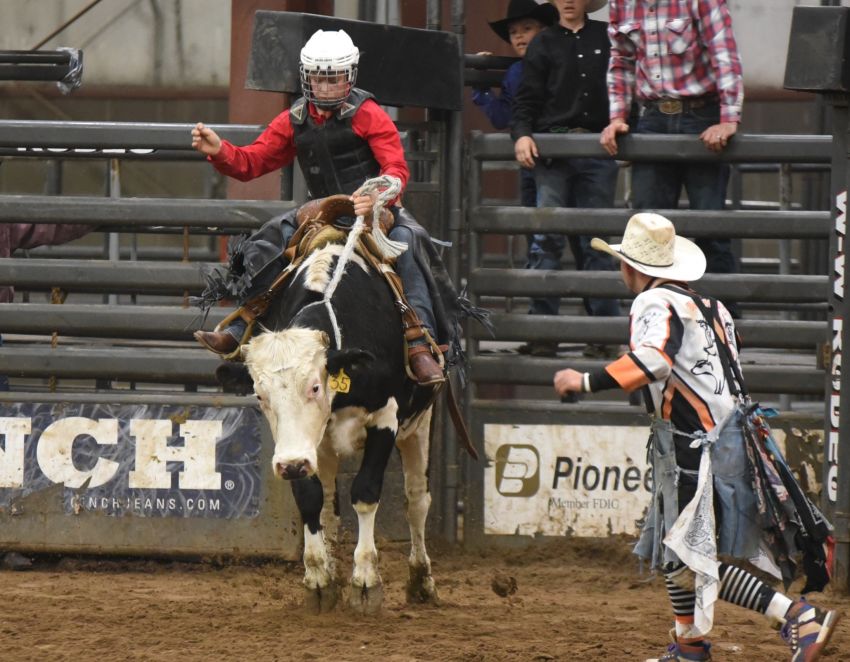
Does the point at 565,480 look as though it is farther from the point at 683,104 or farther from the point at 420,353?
the point at 683,104

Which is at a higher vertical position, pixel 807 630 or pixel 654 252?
pixel 654 252

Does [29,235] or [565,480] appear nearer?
[565,480]

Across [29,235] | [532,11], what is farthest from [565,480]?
[29,235]

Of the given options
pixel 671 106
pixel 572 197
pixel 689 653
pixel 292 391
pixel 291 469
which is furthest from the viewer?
pixel 572 197

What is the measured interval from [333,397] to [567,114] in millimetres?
2834

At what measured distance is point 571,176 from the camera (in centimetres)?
820

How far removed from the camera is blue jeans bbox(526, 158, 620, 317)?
808 cm

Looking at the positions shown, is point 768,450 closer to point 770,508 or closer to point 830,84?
point 770,508

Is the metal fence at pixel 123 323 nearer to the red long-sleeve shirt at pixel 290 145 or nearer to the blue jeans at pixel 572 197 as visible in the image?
the red long-sleeve shirt at pixel 290 145

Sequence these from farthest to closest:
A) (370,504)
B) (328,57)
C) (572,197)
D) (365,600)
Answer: (572,197) → (328,57) → (370,504) → (365,600)

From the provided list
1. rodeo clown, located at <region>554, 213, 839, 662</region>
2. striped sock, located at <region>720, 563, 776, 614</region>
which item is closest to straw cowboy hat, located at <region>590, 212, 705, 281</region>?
rodeo clown, located at <region>554, 213, 839, 662</region>

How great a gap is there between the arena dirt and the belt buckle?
2.32 meters

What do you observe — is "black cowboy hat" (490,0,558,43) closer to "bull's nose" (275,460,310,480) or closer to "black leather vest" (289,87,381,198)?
"black leather vest" (289,87,381,198)

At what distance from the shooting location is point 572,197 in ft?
27.1
